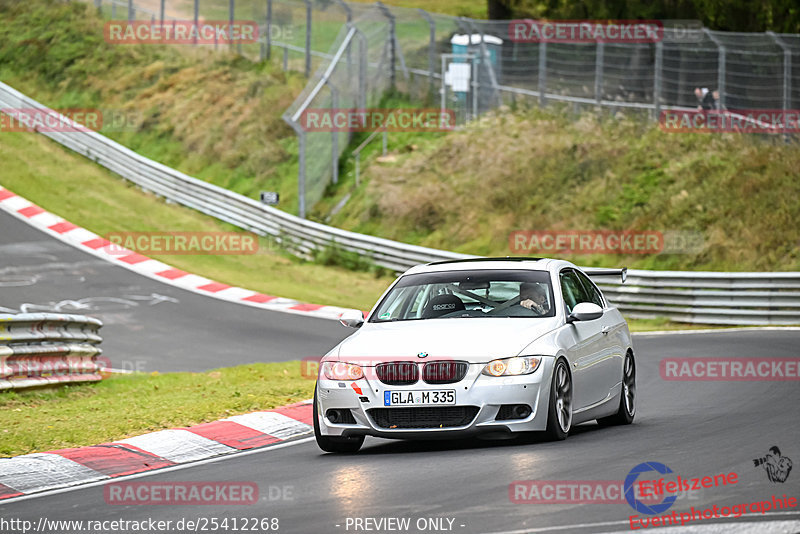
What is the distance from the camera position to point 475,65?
36.1m

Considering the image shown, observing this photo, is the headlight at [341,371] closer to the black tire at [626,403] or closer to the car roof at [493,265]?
the car roof at [493,265]

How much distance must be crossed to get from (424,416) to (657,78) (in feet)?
75.1

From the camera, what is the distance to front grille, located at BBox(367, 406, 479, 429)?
9.61 m

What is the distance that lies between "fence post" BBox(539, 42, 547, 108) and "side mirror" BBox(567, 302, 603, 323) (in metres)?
23.7

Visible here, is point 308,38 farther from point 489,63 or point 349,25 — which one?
point 489,63

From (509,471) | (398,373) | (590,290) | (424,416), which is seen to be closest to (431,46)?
(590,290)

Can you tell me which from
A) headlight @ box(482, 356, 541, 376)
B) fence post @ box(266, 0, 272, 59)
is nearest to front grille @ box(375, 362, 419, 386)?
headlight @ box(482, 356, 541, 376)

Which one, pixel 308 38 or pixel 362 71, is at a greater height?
pixel 308 38

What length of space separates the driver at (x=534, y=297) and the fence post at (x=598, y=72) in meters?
22.0

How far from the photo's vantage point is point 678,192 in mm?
30094

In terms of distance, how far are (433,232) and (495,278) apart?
22.0 metres

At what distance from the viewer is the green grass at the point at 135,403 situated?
11438 millimetres

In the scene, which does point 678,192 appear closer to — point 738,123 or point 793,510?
point 738,123

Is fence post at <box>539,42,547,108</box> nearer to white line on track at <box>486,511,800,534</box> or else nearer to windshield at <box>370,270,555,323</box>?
windshield at <box>370,270,555,323</box>
